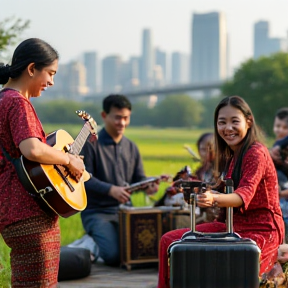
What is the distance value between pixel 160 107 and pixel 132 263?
59.6 meters

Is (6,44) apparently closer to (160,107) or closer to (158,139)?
(158,139)

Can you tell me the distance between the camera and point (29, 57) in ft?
11.3

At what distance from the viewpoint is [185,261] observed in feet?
11.5

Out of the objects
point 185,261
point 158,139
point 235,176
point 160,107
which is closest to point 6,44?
point 235,176

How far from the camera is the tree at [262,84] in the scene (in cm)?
5397

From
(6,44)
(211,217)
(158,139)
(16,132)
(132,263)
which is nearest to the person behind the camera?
(16,132)

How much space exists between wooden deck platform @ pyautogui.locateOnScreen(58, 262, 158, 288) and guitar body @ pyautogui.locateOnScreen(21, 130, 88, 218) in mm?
1731

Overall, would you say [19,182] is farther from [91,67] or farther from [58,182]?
[91,67]

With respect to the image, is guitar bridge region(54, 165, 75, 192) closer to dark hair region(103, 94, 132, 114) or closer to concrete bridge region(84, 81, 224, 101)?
dark hair region(103, 94, 132, 114)

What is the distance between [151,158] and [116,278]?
90.3 feet

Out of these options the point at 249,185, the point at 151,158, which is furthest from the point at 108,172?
the point at 151,158

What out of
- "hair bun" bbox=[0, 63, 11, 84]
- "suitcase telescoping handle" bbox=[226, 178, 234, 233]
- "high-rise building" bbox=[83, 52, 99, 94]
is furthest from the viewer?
"high-rise building" bbox=[83, 52, 99, 94]

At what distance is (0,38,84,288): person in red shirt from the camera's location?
→ 3355mm

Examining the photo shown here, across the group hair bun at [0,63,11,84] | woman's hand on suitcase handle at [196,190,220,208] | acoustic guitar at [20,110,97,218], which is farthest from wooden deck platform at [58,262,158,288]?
hair bun at [0,63,11,84]
